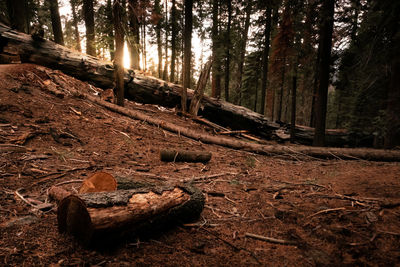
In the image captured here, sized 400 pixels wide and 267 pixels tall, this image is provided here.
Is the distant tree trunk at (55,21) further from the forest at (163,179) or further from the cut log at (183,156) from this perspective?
the cut log at (183,156)

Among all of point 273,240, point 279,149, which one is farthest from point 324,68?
point 273,240

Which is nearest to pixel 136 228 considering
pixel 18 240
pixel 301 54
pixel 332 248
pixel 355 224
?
pixel 18 240

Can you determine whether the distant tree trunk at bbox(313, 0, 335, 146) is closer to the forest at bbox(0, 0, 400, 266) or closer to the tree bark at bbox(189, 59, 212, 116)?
the forest at bbox(0, 0, 400, 266)

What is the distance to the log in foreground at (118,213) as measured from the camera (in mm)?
1564

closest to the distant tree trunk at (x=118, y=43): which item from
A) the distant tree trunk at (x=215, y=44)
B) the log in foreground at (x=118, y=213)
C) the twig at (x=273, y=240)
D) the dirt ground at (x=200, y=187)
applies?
the dirt ground at (x=200, y=187)

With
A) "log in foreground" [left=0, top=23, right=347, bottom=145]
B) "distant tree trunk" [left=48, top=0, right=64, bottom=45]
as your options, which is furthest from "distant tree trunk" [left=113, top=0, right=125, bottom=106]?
"distant tree trunk" [left=48, top=0, right=64, bottom=45]

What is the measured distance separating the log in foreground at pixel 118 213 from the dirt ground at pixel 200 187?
0.13 m

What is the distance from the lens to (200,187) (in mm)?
3486

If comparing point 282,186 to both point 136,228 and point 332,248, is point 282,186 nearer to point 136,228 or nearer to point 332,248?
point 332,248

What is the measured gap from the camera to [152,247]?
1824mm

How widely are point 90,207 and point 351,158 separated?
7.99m

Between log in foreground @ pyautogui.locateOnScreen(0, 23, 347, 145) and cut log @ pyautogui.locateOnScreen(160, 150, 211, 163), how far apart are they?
5.46m

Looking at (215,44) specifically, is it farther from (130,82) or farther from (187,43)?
(130,82)

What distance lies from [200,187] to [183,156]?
1534 millimetres
